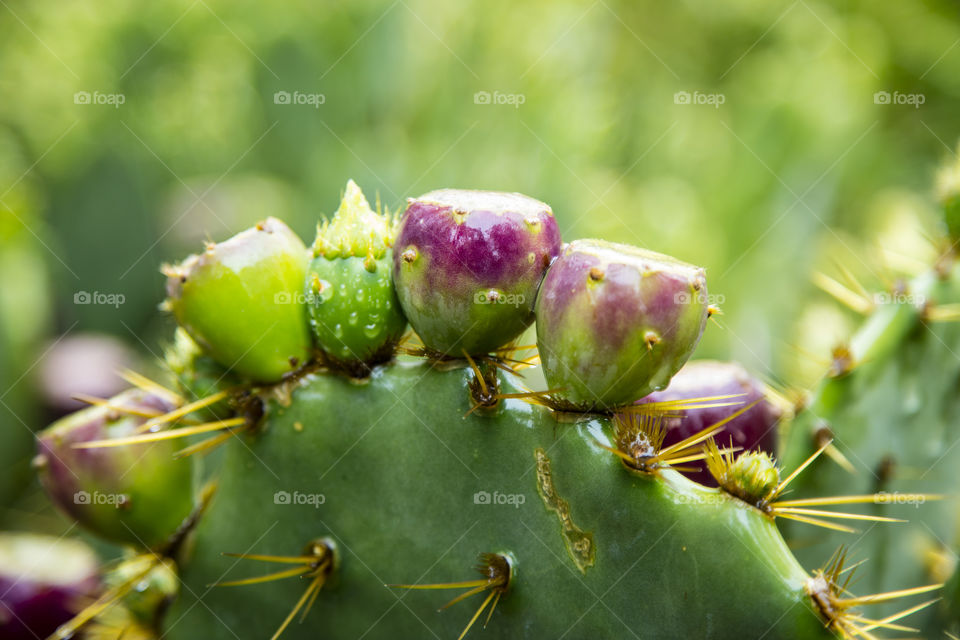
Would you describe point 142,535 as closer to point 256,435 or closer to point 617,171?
point 256,435

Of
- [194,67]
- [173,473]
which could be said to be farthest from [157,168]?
[173,473]

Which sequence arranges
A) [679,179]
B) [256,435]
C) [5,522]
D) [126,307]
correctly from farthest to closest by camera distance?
[679,179], [126,307], [5,522], [256,435]

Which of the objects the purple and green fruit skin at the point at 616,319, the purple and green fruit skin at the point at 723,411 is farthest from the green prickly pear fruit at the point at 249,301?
the purple and green fruit skin at the point at 723,411

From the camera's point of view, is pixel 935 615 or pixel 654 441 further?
pixel 935 615

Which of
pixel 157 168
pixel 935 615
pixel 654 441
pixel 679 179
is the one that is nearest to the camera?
pixel 654 441

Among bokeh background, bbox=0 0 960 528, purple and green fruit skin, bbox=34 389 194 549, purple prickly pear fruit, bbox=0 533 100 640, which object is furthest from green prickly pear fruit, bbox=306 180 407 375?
bokeh background, bbox=0 0 960 528

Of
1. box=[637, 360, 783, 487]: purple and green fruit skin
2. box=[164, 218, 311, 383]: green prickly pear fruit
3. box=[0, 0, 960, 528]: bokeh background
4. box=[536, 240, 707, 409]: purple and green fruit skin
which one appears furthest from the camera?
box=[0, 0, 960, 528]: bokeh background

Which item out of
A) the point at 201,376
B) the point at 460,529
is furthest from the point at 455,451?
the point at 201,376

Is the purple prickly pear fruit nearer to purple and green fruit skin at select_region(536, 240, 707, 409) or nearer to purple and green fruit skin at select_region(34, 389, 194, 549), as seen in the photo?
purple and green fruit skin at select_region(34, 389, 194, 549)

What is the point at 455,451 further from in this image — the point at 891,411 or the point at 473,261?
the point at 891,411
